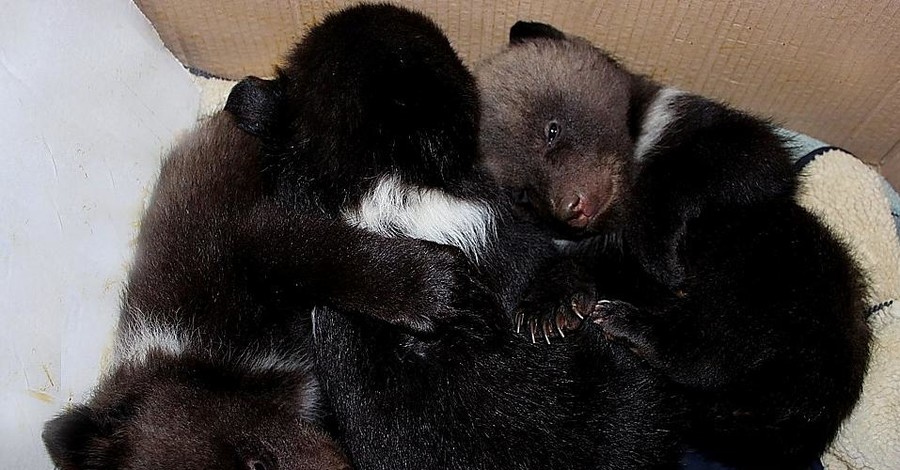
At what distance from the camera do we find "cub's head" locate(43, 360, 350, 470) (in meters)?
2.67

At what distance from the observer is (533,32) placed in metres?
3.69

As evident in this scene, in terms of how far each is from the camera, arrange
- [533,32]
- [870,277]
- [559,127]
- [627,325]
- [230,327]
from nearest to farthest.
Answer: [230,327] < [627,325] < [559,127] < [533,32] < [870,277]

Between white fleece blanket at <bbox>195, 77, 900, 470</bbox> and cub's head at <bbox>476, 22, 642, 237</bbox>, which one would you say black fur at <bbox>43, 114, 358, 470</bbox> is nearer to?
cub's head at <bbox>476, 22, 642, 237</bbox>

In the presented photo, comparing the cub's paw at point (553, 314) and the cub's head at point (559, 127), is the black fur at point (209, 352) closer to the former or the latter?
the cub's paw at point (553, 314)

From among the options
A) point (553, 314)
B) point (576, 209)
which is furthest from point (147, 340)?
point (576, 209)

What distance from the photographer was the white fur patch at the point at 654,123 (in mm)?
3533

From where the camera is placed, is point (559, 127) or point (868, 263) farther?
point (868, 263)

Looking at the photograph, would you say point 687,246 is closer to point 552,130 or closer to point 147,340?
point 552,130

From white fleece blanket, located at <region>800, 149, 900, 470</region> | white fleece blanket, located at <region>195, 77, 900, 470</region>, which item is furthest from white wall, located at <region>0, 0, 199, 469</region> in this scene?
white fleece blanket, located at <region>800, 149, 900, 470</region>

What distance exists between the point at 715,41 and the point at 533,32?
2.51 feet

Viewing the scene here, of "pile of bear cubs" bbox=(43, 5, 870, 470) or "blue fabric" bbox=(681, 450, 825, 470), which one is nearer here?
"pile of bear cubs" bbox=(43, 5, 870, 470)

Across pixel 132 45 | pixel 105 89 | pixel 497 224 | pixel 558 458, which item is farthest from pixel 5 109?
pixel 558 458

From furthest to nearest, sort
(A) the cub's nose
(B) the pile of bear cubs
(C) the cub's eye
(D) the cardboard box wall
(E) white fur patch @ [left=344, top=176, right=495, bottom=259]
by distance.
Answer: (D) the cardboard box wall, (C) the cub's eye, (A) the cub's nose, (E) white fur patch @ [left=344, top=176, right=495, bottom=259], (B) the pile of bear cubs

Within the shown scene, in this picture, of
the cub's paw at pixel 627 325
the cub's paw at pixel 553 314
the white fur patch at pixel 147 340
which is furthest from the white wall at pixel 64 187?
the cub's paw at pixel 627 325
